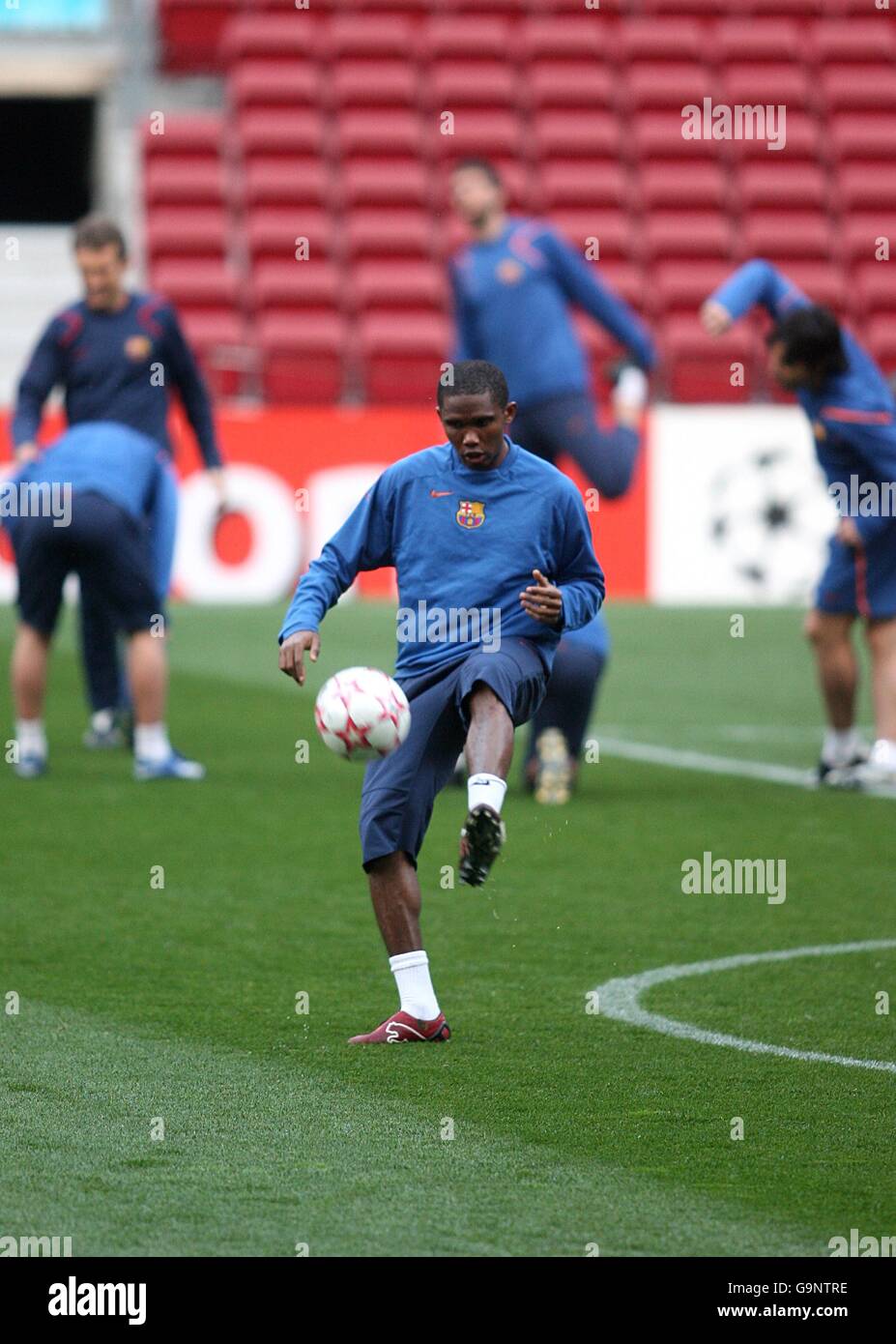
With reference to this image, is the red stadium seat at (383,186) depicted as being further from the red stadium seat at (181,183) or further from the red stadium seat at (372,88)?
the red stadium seat at (181,183)

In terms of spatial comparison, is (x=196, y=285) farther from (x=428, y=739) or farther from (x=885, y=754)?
(x=428, y=739)

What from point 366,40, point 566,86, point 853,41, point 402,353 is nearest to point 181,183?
point 366,40

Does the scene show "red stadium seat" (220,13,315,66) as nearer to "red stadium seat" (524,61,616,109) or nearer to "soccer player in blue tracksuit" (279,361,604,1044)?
"red stadium seat" (524,61,616,109)

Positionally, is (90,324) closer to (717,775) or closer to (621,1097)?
(717,775)

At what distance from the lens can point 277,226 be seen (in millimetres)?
22953

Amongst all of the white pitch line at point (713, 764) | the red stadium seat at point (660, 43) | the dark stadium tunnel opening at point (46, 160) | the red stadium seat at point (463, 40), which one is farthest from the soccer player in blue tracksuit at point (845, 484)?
the dark stadium tunnel opening at point (46, 160)

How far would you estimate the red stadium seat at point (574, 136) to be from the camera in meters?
24.2

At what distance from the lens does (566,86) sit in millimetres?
24688

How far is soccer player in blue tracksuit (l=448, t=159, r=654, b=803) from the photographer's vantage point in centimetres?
1058

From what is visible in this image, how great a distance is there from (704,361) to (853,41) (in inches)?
258

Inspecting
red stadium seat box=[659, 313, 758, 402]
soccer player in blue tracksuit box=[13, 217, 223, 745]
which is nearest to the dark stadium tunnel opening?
red stadium seat box=[659, 313, 758, 402]

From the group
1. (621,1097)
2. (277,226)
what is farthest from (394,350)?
(621,1097)

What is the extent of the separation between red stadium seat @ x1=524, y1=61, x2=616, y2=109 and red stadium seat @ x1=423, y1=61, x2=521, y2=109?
242mm
